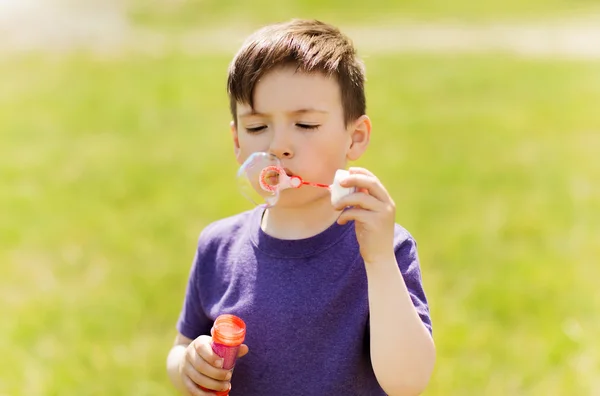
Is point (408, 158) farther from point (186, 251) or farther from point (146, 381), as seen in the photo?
point (146, 381)

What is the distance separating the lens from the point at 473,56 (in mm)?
9242

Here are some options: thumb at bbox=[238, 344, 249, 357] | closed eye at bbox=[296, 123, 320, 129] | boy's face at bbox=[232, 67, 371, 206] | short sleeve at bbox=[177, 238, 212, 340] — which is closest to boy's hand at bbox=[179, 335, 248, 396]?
thumb at bbox=[238, 344, 249, 357]

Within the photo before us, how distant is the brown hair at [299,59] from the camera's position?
1633mm

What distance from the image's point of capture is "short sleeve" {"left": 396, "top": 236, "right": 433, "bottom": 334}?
159 cm

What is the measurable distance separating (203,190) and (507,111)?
306 cm

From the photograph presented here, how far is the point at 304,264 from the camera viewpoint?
167cm

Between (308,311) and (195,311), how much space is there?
0.37m

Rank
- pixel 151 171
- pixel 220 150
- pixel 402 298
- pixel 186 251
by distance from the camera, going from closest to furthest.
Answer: pixel 402 298 < pixel 186 251 < pixel 151 171 < pixel 220 150

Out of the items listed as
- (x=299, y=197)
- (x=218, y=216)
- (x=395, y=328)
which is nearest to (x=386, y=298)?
(x=395, y=328)

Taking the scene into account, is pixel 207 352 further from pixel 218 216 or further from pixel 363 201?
pixel 218 216

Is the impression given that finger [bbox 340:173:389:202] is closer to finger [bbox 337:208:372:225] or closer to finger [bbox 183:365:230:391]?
finger [bbox 337:208:372:225]

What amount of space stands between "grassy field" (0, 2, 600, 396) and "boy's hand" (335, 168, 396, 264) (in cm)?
135

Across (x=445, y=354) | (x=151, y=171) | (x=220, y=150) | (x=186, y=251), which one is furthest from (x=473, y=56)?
(x=445, y=354)

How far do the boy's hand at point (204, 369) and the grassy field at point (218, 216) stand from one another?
1152mm
